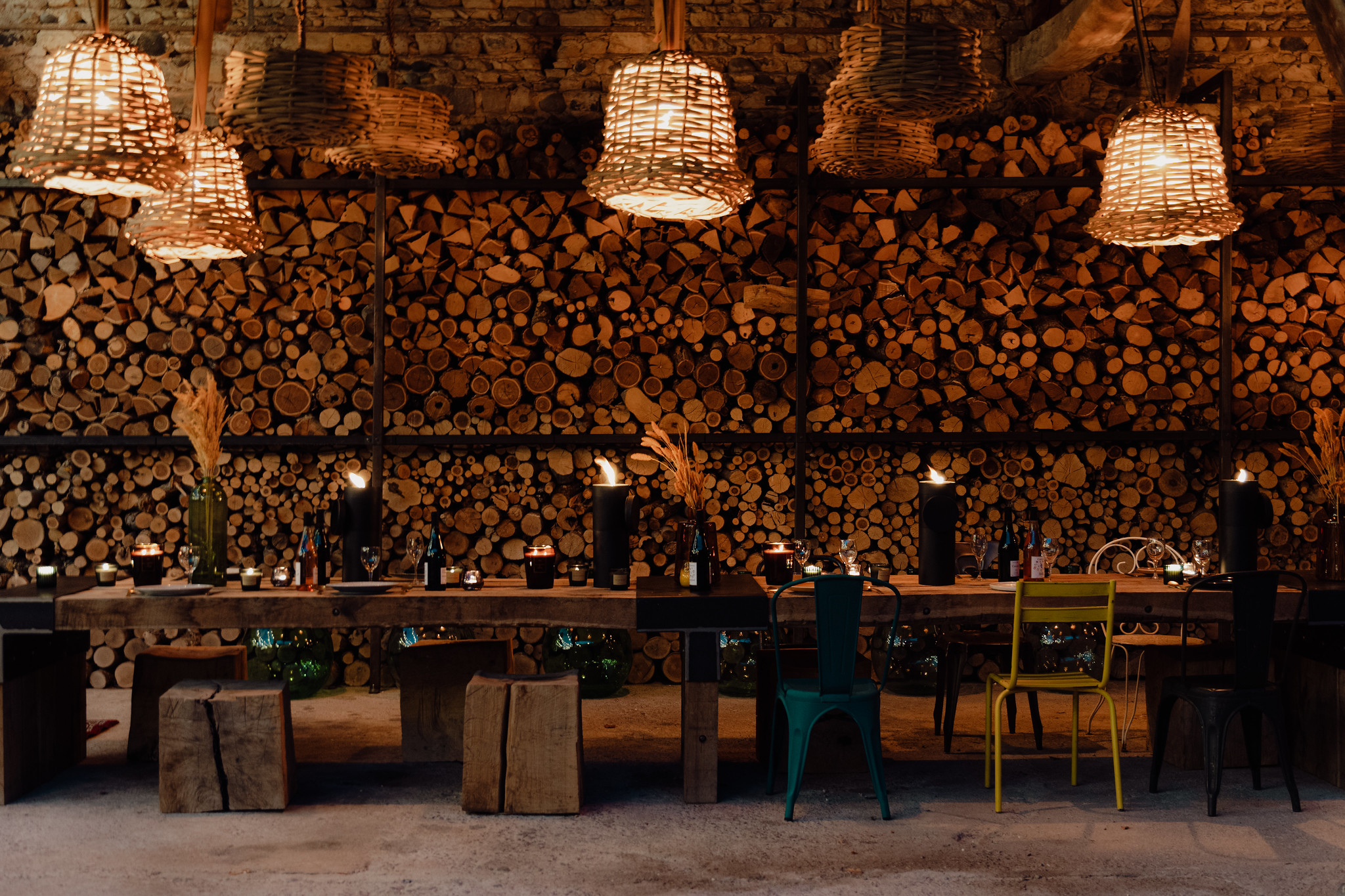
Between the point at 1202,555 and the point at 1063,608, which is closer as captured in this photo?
the point at 1063,608

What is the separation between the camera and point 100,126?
2.98m

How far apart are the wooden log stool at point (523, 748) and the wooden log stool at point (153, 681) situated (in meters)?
1.21

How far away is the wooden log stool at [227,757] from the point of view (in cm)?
360

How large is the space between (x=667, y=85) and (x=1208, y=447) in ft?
14.0


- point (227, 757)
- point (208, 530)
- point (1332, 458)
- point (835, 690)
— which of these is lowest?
point (227, 757)

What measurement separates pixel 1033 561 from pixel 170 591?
3.02m

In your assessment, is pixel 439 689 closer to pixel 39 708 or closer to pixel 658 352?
pixel 39 708

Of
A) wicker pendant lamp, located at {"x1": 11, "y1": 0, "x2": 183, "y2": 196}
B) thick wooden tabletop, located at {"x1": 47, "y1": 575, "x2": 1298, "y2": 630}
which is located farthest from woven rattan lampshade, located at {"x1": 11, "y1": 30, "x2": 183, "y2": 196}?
thick wooden tabletop, located at {"x1": 47, "y1": 575, "x2": 1298, "y2": 630}

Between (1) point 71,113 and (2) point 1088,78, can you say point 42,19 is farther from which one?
(2) point 1088,78

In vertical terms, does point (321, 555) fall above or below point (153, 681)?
above

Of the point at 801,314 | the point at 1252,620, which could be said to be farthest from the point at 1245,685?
the point at 801,314

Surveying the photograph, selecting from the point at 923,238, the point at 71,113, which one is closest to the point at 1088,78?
the point at 923,238

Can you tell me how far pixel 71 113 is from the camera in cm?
297

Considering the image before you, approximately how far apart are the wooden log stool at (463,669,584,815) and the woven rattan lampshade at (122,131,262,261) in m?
1.65
